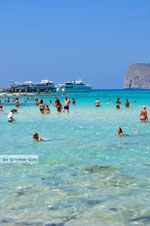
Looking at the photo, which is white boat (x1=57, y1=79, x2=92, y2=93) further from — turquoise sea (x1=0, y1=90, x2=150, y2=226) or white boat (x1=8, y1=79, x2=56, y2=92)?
turquoise sea (x1=0, y1=90, x2=150, y2=226)

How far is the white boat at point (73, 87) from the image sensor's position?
176625 millimetres

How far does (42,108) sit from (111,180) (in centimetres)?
3282

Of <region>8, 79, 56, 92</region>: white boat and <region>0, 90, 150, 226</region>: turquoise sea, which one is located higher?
<region>8, 79, 56, 92</region>: white boat

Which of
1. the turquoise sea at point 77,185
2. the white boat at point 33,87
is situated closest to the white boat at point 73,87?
the white boat at point 33,87

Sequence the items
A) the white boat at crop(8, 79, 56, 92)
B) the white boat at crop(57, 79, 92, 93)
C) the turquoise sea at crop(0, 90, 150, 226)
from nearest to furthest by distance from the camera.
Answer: the turquoise sea at crop(0, 90, 150, 226) < the white boat at crop(8, 79, 56, 92) < the white boat at crop(57, 79, 92, 93)

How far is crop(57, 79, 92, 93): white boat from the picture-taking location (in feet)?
579

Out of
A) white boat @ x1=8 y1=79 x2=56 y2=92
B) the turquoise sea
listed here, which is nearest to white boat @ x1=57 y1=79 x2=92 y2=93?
white boat @ x1=8 y1=79 x2=56 y2=92

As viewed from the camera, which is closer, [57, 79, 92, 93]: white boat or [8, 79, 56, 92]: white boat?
[8, 79, 56, 92]: white boat

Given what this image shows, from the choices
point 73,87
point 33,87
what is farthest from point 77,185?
point 73,87

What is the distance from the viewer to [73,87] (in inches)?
7092

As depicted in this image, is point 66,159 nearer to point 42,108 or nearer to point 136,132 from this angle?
point 136,132

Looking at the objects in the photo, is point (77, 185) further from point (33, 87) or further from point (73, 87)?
point (73, 87)

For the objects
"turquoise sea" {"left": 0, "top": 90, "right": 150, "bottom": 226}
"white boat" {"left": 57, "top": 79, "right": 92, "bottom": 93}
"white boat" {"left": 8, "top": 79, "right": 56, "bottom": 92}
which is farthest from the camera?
"white boat" {"left": 57, "top": 79, "right": 92, "bottom": 93}

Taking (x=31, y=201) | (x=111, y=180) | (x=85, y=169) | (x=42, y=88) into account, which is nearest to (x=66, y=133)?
(x=85, y=169)
